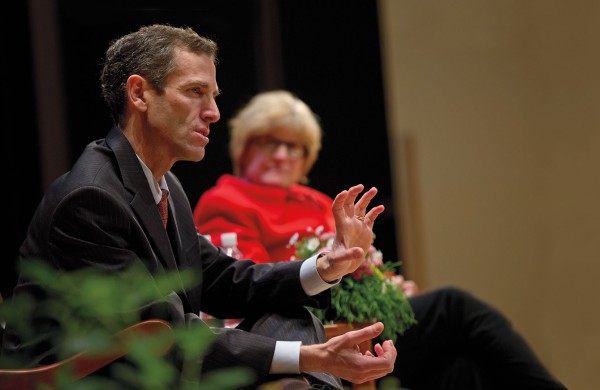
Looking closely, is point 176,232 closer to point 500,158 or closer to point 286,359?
point 286,359

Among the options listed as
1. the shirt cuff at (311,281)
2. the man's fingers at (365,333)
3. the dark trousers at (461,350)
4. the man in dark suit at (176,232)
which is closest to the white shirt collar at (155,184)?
the man in dark suit at (176,232)

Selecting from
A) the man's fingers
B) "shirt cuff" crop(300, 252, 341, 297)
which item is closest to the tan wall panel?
"shirt cuff" crop(300, 252, 341, 297)

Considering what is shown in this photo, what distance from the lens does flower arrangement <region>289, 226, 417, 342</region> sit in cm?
296

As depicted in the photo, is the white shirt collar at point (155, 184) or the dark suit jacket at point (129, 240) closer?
the dark suit jacket at point (129, 240)

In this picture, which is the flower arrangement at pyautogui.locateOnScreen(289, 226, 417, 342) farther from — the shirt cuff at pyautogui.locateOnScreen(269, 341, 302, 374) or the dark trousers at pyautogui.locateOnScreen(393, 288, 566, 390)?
the shirt cuff at pyautogui.locateOnScreen(269, 341, 302, 374)

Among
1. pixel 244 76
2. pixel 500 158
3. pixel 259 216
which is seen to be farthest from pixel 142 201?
pixel 500 158

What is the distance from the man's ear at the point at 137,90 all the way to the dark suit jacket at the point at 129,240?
0.30ft

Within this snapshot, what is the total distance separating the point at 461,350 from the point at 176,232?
160 cm

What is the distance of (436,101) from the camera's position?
5812 mm

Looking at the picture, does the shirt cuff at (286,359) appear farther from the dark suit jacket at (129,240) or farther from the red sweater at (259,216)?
the red sweater at (259,216)

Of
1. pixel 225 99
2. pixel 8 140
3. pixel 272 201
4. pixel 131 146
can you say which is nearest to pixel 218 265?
pixel 131 146

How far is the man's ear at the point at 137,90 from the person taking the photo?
2432mm

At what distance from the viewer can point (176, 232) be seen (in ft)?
8.06

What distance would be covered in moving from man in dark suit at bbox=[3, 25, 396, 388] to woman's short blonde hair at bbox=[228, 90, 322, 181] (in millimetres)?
1522
